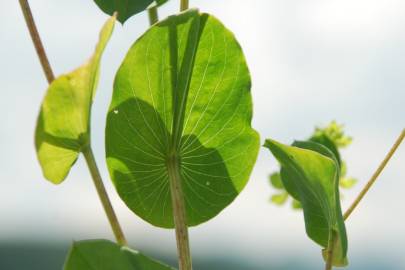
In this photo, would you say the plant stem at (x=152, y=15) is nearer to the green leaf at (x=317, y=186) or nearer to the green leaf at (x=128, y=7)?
the green leaf at (x=128, y=7)

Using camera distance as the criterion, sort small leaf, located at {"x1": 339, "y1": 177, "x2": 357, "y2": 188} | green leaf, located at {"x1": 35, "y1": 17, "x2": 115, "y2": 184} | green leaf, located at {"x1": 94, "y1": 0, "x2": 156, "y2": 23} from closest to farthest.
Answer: green leaf, located at {"x1": 35, "y1": 17, "x2": 115, "y2": 184}, green leaf, located at {"x1": 94, "y1": 0, "x2": 156, "y2": 23}, small leaf, located at {"x1": 339, "y1": 177, "x2": 357, "y2": 188}

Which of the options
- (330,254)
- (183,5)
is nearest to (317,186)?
(330,254)

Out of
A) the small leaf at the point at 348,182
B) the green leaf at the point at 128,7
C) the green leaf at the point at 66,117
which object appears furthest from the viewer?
the small leaf at the point at 348,182

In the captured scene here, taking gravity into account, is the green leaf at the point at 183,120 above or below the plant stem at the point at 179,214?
above

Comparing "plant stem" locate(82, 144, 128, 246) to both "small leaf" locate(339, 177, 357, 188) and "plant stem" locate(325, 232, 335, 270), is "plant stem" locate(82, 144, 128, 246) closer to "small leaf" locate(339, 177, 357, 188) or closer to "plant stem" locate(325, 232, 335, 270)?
"plant stem" locate(325, 232, 335, 270)

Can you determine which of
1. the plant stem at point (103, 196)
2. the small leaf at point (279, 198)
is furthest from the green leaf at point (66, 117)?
the small leaf at point (279, 198)

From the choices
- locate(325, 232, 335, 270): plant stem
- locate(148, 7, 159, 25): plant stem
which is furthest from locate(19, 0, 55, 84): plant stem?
locate(325, 232, 335, 270): plant stem

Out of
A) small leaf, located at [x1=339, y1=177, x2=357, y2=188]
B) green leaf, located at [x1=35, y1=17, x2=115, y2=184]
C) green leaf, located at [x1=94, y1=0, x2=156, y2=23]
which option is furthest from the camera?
small leaf, located at [x1=339, y1=177, x2=357, y2=188]

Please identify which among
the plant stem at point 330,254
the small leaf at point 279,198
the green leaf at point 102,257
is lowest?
the small leaf at point 279,198
